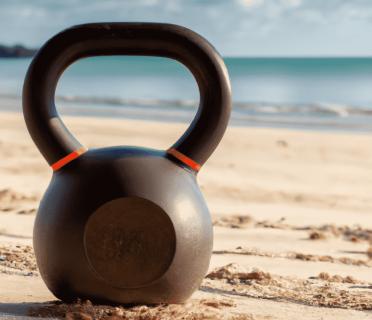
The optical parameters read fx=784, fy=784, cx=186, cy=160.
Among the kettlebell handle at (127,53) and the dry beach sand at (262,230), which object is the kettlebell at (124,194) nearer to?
the kettlebell handle at (127,53)

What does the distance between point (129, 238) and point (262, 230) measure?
124 inches

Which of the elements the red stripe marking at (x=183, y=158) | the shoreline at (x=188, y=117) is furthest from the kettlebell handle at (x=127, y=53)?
the shoreline at (x=188, y=117)

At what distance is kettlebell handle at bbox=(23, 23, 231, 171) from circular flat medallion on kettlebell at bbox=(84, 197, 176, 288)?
0.34 metres

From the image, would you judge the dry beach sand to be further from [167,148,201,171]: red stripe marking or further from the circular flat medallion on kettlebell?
[167,148,201,171]: red stripe marking

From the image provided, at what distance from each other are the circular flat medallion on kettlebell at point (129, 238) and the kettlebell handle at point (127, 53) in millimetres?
340

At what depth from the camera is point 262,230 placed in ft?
20.1

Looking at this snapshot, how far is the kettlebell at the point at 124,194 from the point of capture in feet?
10.2

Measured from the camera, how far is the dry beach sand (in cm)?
352

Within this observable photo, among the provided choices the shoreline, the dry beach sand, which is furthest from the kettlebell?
the shoreline

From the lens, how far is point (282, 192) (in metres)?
8.44

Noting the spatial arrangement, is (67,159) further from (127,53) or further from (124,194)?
(127,53)

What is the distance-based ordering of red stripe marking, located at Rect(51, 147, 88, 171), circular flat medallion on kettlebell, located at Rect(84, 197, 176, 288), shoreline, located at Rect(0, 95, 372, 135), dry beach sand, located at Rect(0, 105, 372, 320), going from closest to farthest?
circular flat medallion on kettlebell, located at Rect(84, 197, 176, 288), red stripe marking, located at Rect(51, 147, 88, 171), dry beach sand, located at Rect(0, 105, 372, 320), shoreline, located at Rect(0, 95, 372, 135)

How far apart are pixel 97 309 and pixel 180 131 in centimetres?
1217

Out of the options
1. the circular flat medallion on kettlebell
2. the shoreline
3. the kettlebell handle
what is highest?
the shoreline
